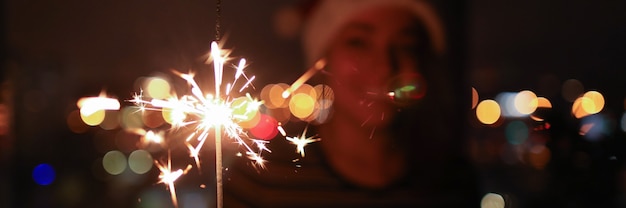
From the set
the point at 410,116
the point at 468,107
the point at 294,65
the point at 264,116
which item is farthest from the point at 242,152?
the point at 468,107

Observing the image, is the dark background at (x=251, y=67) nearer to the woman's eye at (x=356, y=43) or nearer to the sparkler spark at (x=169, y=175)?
the sparkler spark at (x=169, y=175)

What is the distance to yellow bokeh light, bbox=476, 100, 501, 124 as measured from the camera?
144 cm

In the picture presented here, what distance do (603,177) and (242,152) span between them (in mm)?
1185

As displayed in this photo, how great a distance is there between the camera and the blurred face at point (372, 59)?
135cm

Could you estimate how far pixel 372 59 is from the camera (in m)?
1.35

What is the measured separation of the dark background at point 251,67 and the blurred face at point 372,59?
0.12 m

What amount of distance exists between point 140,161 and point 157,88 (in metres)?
0.26

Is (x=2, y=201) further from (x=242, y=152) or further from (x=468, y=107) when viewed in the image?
(x=468, y=107)

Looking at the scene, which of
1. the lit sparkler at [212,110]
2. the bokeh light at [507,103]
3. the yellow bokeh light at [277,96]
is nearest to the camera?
the lit sparkler at [212,110]

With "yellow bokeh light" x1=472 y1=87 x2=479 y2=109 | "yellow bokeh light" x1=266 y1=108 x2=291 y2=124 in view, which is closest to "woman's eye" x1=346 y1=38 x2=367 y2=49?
"yellow bokeh light" x1=266 y1=108 x2=291 y2=124

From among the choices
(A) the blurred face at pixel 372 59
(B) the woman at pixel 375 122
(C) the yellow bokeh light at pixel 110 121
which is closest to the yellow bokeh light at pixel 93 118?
(C) the yellow bokeh light at pixel 110 121

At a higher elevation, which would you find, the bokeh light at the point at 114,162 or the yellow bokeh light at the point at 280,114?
the yellow bokeh light at the point at 280,114

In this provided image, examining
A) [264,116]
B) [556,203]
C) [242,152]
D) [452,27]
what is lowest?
[556,203]

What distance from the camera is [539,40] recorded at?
1.42 meters
